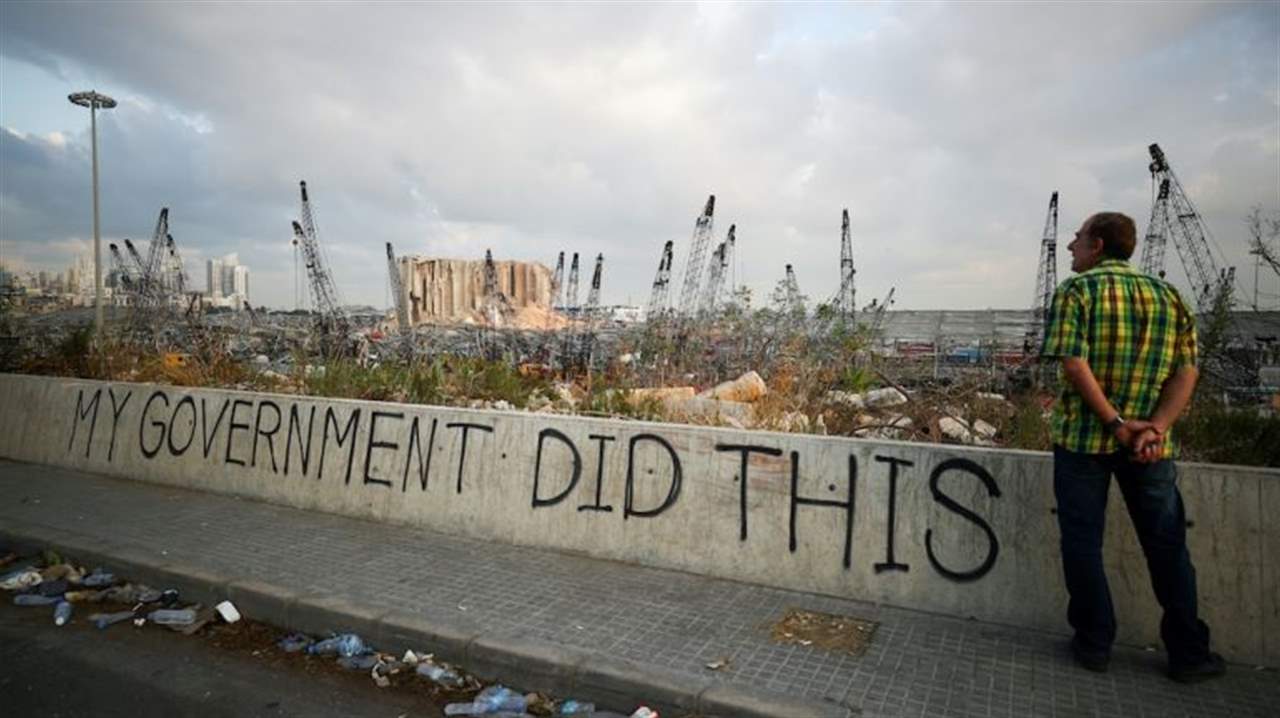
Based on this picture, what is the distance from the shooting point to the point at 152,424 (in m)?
7.64

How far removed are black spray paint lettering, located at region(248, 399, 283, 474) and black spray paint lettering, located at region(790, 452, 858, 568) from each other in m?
4.62

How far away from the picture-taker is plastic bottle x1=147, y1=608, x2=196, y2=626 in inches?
179

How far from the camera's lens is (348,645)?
4.15m

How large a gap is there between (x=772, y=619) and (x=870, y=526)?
0.81 meters

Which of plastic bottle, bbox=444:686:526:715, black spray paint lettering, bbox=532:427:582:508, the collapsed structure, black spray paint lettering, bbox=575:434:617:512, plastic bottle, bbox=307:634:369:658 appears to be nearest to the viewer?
plastic bottle, bbox=444:686:526:715

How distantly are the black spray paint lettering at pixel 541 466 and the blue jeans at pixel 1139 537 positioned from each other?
9.94 feet

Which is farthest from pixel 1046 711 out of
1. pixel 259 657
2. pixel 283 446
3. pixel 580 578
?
pixel 283 446

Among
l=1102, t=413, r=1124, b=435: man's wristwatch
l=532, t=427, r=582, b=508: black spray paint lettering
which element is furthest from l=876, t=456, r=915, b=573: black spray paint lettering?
l=532, t=427, r=582, b=508: black spray paint lettering

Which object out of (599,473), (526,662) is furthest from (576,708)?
(599,473)

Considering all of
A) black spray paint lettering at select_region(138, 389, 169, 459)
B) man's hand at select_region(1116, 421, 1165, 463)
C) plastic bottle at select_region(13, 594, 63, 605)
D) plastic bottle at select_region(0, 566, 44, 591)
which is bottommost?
plastic bottle at select_region(13, 594, 63, 605)

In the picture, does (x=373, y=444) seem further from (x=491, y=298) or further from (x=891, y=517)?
(x=491, y=298)

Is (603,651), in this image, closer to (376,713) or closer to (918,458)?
(376,713)

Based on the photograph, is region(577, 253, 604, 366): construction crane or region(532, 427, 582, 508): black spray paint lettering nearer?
region(532, 427, 582, 508): black spray paint lettering

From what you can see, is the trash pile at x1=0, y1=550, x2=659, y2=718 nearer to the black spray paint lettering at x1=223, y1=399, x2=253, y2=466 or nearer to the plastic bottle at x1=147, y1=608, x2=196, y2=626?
the plastic bottle at x1=147, y1=608, x2=196, y2=626
